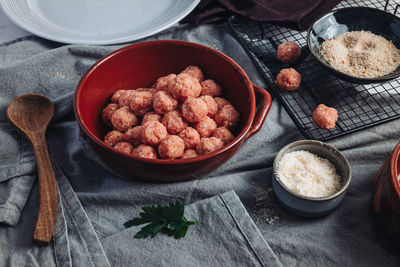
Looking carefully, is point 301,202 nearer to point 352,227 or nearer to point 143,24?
point 352,227

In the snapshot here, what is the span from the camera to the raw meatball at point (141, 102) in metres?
1.48

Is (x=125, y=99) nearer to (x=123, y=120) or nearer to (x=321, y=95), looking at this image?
(x=123, y=120)

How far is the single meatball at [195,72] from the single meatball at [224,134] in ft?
0.89

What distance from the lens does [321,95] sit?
1.74 metres

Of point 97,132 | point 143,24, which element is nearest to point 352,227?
point 97,132

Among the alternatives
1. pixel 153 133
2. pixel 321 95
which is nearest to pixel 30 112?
pixel 153 133

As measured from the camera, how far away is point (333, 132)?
1598 millimetres

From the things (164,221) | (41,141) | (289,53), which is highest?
(289,53)

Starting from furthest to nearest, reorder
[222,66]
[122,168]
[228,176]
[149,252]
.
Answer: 1. [222,66]
2. [228,176]
3. [122,168]
4. [149,252]

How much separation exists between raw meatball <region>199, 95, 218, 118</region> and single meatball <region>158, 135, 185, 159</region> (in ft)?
0.66

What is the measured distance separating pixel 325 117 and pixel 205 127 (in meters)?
0.46

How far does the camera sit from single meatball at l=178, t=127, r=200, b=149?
1.41 m

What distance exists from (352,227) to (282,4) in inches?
47.6

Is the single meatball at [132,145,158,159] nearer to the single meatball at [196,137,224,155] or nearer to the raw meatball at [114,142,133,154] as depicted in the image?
the raw meatball at [114,142,133,154]
